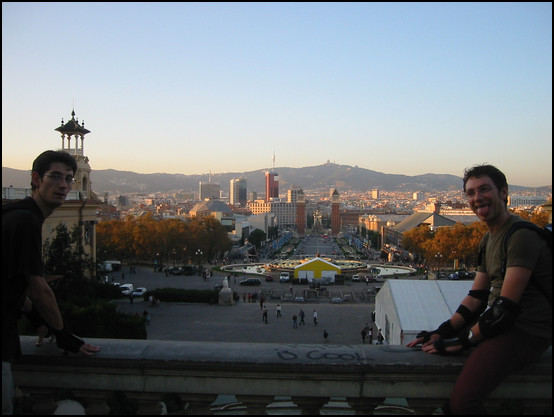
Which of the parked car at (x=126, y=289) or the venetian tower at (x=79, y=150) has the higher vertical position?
the venetian tower at (x=79, y=150)

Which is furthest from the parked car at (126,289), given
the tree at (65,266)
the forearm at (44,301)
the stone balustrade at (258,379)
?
the forearm at (44,301)

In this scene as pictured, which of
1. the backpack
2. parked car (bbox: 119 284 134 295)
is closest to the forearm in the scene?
the backpack

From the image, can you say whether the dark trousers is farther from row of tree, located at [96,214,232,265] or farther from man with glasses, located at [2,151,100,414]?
row of tree, located at [96,214,232,265]

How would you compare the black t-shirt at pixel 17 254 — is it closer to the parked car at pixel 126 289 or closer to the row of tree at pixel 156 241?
the parked car at pixel 126 289

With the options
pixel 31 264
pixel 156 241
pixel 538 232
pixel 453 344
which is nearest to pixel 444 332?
pixel 453 344

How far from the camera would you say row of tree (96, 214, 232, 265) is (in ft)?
141

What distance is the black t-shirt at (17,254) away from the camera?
2580 millimetres

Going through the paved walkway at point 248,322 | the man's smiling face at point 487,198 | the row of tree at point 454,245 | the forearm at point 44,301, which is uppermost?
the man's smiling face at point 487,198

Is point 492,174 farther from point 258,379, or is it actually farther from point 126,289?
point 126,289

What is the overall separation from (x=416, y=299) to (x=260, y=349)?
12196mm

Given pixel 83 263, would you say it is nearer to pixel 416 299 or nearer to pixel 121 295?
Result: pixel 121 295

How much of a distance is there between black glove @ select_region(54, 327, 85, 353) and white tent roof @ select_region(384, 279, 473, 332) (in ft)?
38.0

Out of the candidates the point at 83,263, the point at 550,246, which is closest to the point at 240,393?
the point at 550,246

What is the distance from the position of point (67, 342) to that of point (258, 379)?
3.77 feet
